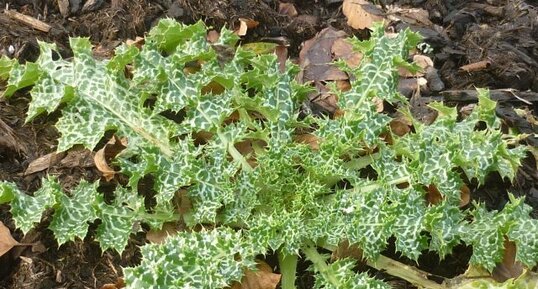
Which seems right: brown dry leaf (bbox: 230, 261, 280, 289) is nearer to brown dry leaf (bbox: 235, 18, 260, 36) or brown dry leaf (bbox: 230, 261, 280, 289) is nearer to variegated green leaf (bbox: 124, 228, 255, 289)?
variegated green leaf (bbox: 124, 228, 255, 289)

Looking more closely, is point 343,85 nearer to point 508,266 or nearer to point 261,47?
point 261,47

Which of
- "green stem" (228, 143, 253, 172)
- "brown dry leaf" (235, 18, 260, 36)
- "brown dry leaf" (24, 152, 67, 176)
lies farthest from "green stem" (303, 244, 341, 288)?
"brown dry leaf" (235, 18, 260, 36)

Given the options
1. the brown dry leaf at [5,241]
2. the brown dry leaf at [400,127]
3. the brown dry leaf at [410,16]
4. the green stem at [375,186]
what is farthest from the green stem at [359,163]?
the brown dry leaf at [5,241]

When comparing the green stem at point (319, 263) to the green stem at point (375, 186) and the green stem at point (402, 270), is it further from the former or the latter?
the green stem at point (375, 186)

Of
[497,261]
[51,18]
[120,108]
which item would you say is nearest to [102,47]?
[51,18]

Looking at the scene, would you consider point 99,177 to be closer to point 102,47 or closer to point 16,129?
point 16,129

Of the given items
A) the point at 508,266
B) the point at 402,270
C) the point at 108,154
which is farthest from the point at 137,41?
the point at 508,266
